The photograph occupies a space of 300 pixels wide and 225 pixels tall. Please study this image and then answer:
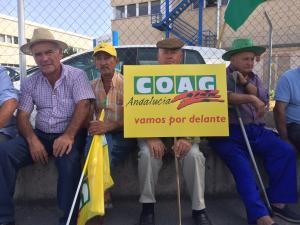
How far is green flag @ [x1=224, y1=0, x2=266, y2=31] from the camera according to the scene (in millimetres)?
4619

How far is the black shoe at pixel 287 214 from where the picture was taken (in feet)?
11.0

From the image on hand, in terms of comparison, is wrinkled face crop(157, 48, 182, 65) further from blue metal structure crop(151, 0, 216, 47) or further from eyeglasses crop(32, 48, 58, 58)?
blue metal structure crop(151, 0, 216, 47)

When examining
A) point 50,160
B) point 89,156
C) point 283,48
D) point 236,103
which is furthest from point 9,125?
point 283,48

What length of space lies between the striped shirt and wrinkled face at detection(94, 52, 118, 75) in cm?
22

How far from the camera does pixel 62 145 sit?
321cm

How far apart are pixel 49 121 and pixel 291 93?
247 centimetres

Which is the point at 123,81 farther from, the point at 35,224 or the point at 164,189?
the point at 35,224

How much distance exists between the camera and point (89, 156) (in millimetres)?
2967

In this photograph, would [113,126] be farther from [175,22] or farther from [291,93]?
[175,22]

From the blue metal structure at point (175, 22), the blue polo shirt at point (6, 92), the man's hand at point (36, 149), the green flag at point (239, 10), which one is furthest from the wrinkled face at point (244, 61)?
the blue metal structure at point (175, 22)

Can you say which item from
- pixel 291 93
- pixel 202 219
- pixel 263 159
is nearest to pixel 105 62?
pixel 202 219

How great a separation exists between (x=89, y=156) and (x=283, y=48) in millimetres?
10697

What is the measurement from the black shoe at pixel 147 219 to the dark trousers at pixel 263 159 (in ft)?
2.74

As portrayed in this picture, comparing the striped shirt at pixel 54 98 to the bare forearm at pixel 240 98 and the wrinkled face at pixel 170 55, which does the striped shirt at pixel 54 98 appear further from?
the bare forearm at pixel 240 98
